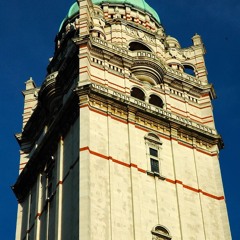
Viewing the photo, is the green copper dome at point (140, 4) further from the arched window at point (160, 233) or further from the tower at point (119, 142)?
the arched window at point (160, 233)

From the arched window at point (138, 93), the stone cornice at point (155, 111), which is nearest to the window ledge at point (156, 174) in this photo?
the stone cornice at point (155, 111)

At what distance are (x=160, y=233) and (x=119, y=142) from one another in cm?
525

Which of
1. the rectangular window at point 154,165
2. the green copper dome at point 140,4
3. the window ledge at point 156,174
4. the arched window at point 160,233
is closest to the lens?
the arched window at point 160,233

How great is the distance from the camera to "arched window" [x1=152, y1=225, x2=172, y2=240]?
Answer: 35.5 metres

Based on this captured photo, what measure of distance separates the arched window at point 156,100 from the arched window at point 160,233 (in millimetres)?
9044

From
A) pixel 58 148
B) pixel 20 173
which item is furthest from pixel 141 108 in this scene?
pixel 20 173

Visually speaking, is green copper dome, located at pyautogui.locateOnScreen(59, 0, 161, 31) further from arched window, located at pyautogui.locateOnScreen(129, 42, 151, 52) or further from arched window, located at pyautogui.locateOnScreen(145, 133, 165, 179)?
arched window, located at pyautogui.locateOnScreen(145, 133, 165, 179)

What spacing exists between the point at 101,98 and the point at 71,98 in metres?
1.53

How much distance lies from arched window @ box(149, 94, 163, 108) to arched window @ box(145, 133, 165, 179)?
137 inches

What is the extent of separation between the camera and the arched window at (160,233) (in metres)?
35.5

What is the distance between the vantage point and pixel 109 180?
36188 millimetres

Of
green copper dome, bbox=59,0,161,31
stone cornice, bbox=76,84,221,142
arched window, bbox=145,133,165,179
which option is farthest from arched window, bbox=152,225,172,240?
green copper dome, bbox=59,0,161,31

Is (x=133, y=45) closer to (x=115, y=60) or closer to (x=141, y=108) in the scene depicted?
(x=115, y=60)

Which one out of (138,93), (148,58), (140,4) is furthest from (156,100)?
(140,4)
